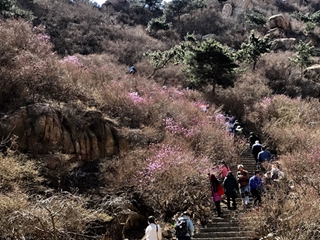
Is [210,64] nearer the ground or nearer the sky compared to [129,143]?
nearer the sky

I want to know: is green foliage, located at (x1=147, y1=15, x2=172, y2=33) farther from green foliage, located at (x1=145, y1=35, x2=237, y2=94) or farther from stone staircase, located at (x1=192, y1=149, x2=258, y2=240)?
stone staircase, located at (x1=192, y1=149, x2=258, y2=240)

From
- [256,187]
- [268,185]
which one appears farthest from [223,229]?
[268,185]

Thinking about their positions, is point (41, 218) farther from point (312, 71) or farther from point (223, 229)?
point (312, 71)

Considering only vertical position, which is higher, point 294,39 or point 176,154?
point 294,39

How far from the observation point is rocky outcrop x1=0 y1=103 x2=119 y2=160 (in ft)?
48.8

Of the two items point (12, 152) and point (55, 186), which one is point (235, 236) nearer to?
point (55, 186)

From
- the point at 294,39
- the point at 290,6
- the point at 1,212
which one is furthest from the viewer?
the point at 290,6

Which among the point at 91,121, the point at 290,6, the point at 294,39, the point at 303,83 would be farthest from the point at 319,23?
the point at 91,121

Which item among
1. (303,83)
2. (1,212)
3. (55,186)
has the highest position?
(303,83)

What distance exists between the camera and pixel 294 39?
1793 inches

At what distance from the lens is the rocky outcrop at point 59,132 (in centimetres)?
1488

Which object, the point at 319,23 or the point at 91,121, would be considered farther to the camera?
the point at 319,23

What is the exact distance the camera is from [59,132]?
15531 millimetres

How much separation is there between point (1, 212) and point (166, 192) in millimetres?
5639
